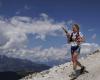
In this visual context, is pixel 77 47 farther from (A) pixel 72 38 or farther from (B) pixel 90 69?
(B) pixel 90 69

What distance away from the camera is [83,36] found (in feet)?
71.1

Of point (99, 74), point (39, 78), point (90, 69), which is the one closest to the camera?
point (99, 74)

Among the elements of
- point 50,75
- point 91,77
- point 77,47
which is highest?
point 50,75

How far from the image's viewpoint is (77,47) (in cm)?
2169

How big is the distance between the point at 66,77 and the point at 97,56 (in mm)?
5936

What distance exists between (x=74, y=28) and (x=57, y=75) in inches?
423

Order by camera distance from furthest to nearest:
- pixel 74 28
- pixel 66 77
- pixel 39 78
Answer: pixel 39 78
pixel 66 77
pixel 74 28

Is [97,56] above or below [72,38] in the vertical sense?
above

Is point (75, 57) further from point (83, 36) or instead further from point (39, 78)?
point (39, 78)

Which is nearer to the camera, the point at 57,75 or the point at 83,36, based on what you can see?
the point at 83,36

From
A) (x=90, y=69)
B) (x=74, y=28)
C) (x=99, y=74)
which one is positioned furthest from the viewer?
(x=90, y=69)

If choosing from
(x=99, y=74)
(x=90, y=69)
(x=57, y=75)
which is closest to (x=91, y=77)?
(x=99, y=74)

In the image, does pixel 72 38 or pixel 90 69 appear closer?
pixel 72 38

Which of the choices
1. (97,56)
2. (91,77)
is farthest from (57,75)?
(91,77)
